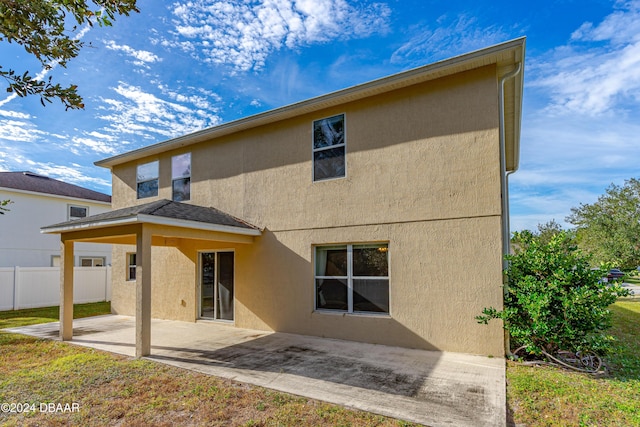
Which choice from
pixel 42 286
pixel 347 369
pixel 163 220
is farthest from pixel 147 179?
pixel 347 369

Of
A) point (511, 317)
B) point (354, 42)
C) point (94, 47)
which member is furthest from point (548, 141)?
point (94, 47)

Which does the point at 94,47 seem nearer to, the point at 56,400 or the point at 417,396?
the point at 56,400

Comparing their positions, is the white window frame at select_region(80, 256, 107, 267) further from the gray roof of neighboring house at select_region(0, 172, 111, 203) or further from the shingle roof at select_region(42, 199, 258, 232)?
the shingle roof at select_region(42, 199, 258, 232)

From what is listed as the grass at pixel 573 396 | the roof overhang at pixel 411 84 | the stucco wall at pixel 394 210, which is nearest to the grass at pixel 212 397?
the grass at pixel 573 396

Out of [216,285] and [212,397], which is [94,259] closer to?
[216,285]

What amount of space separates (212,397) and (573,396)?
4983 mm

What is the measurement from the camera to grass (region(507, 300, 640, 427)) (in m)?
4.09

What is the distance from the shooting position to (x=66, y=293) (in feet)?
28.1

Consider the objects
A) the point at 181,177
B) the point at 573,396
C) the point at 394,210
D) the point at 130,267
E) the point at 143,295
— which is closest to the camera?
the point at 573,396

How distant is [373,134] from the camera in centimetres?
800

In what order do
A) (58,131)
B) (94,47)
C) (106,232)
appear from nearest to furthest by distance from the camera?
(94,47) < (106,232) < (58,131)

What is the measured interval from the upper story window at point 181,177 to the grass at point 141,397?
5568mm

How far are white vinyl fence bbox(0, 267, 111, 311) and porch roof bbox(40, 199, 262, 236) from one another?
7.72 metres

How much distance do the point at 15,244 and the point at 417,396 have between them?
2152cm
